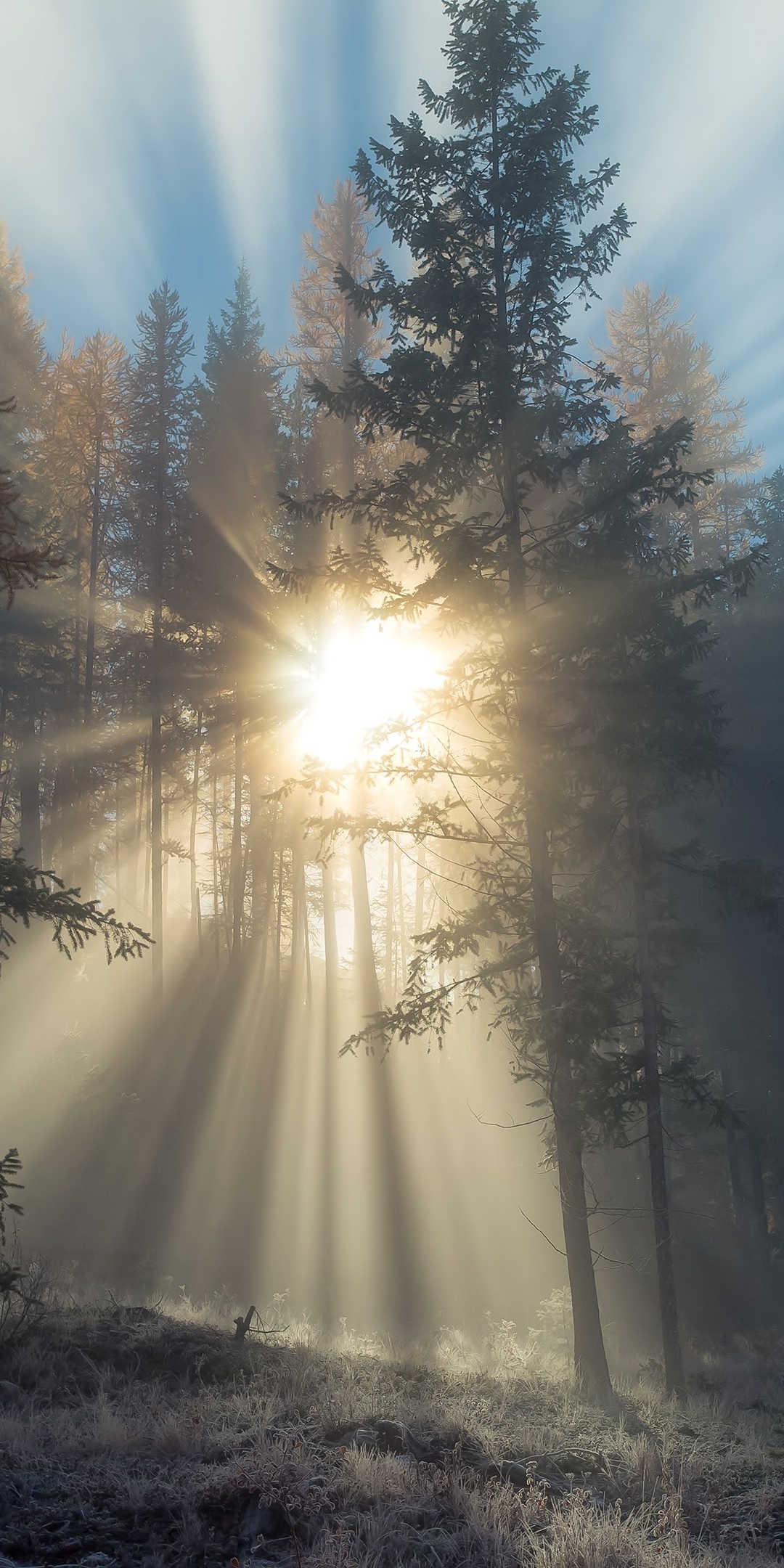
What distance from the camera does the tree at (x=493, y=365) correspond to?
9523mm

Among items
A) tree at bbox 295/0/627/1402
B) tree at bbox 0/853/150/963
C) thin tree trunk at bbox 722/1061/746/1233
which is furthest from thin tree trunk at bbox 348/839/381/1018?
tree at bbox 0/853/150/963

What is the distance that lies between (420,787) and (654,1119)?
9058 mm

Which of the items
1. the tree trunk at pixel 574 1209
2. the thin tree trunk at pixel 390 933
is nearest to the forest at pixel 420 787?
the tree trunk at pixel 574 1209

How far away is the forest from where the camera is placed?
9602 millimetres

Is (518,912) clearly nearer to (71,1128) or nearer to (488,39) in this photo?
(488,39)

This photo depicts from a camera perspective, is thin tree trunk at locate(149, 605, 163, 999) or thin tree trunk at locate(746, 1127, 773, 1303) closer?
thin tree trunk at locate(149, 605, 163, 999)

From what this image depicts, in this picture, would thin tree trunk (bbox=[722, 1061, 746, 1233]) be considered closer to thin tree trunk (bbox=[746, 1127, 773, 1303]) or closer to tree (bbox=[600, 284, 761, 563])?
thin tree trunk (bbox=[746, 1127, 773, 1303])

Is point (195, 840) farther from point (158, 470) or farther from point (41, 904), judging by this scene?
point (41, 904)

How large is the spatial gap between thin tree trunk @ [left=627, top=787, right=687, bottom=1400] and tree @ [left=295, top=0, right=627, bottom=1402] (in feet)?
9.79

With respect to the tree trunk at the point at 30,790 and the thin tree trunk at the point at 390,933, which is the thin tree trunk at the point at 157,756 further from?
the thin tree trunk at the point at 390,933

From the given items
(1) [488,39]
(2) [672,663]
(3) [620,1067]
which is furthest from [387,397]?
(3) [620,1067]

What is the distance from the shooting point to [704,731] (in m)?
12.7

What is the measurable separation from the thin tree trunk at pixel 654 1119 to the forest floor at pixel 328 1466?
4159 millimetres

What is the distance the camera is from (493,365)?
927 cm
